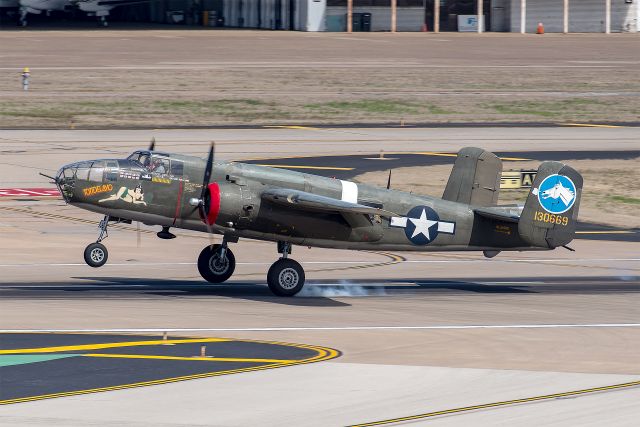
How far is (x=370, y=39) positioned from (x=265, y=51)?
1681 cm

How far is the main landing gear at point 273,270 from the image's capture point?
1067 inches

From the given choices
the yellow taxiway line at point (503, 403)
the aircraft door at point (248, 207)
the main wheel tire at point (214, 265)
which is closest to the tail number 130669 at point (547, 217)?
the aircraft door at point (248, 207)

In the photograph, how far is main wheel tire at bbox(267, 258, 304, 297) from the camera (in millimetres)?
27094

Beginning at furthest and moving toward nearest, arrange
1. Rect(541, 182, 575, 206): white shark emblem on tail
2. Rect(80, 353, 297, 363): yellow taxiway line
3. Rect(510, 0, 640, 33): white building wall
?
Rect(510, 0, 640, 33): white building wall → Rect(541, 182, 575, 206): white shark emblem on tail → Rect(80, 353, 297, 363): yellow taxiway line

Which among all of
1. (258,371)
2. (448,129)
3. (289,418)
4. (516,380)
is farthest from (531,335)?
(448,129)

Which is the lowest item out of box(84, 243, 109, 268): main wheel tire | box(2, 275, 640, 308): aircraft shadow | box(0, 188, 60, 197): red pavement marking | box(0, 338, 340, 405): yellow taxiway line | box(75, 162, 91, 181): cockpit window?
box(0, 338, 340, 405): yellow taxiway line

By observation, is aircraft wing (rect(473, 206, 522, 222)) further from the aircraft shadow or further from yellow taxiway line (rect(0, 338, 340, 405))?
yellow taxiway line (rect(0, 338, 340, 405))

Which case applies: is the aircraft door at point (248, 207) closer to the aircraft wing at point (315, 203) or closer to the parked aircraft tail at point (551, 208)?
the aircraft wing at point (315, 203)

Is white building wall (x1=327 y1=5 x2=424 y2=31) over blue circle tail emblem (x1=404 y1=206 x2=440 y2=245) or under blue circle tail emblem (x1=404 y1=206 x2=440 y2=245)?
over

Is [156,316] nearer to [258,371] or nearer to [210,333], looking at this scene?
[210,333]

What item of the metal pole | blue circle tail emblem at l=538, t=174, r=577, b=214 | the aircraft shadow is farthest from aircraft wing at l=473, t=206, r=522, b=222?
the metal pole

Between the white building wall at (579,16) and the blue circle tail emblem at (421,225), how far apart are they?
10019cm

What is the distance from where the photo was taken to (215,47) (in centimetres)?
10231

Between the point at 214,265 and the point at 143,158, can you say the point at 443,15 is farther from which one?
the point at 143,158
